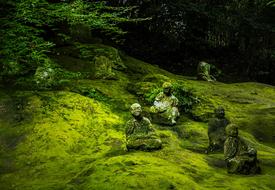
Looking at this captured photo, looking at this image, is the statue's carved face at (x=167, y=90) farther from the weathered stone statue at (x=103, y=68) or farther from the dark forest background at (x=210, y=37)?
the dark forest background at (x=210, y=37)

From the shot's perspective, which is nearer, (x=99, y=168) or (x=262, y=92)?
(x=99, y=168)

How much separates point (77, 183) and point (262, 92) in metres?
Result: 13.5

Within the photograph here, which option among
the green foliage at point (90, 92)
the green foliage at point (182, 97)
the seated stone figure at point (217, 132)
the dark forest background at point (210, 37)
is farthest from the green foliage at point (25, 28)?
the dark forest background at point (210, 37)

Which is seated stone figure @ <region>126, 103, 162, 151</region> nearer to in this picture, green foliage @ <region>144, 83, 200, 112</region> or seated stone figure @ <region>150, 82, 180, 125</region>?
seated stone figure @ <region>150, 82, 180, 125</region>

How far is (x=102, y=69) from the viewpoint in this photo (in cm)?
1611

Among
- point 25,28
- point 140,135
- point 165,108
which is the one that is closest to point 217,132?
point 140,135

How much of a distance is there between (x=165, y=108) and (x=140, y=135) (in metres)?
3.67

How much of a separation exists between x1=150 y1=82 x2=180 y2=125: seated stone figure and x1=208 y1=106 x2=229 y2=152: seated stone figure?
215 centimetres

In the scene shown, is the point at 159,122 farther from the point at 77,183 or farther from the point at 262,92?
the point at 262,92

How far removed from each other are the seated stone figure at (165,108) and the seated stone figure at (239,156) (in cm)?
429

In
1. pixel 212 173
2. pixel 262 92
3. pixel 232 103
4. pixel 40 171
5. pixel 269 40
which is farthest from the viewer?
pixel 269 40

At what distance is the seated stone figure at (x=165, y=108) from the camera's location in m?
12.9

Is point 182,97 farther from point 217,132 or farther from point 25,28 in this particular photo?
point 25,28

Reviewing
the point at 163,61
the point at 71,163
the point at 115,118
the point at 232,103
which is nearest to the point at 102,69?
the point at 115,118
